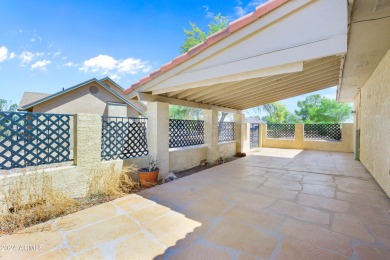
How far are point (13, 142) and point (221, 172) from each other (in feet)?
20.1

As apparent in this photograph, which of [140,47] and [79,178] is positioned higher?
[140,47]

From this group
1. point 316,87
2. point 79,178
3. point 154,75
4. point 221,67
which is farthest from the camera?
point 316,87

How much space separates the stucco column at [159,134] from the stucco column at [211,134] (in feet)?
9.69

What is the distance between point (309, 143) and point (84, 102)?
1754 cm

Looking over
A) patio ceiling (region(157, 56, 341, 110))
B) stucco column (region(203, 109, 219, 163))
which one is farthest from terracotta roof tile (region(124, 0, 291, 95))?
stucco column (region(203, 109, 219, 163))

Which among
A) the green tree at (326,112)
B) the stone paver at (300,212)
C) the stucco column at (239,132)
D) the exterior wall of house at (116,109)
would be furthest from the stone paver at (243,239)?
the green tree at (326,112)

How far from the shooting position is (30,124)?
4.26m

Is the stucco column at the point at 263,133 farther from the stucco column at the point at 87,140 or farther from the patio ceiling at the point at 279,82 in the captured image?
the stucco column at the point at 87,140

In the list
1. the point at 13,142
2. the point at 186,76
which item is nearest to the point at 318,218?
the point at 186,76

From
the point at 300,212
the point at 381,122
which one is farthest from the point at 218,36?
the point at 381,122

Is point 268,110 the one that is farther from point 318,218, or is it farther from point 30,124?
point 30,124

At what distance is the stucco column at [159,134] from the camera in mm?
6207

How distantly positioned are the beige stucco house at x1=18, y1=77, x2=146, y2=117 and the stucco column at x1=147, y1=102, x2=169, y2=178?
991cm

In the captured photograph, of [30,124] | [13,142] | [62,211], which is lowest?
[62,211]
